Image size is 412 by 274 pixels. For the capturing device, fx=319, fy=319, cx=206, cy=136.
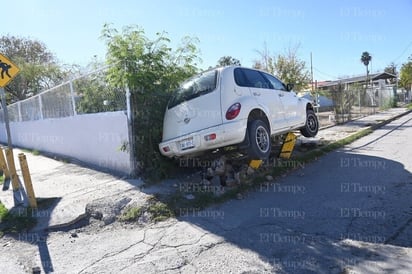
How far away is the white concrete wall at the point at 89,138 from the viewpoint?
23.5 ft

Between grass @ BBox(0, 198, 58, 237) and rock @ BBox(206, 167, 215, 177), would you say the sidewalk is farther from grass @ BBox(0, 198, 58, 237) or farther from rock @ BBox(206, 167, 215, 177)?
A: rock @ BBox(206, 167, 215, 177)

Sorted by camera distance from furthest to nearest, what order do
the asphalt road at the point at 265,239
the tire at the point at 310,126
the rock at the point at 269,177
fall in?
the tire at the point at 310,126 → the rock at the point at 269,177 → the asphalt road at the point at 265,239

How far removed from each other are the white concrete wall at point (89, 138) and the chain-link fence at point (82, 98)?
0.67ft

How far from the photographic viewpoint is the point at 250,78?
6.18m

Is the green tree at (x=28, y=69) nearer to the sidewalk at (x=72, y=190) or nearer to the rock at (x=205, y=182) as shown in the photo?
the sidewalk at (x=72, y=190)

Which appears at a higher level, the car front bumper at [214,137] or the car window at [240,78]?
the car window at [240,78]

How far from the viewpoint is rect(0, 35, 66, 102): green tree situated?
29.3 m

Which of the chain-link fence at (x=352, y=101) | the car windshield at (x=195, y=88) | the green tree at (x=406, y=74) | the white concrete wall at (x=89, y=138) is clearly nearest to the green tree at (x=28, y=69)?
the white concrete wall at (x=89, y=138)

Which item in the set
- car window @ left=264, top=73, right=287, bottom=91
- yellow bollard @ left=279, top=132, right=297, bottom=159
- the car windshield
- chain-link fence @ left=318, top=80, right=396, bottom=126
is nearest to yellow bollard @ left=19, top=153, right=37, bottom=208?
the car windshield

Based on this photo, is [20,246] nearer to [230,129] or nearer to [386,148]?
[230,129]

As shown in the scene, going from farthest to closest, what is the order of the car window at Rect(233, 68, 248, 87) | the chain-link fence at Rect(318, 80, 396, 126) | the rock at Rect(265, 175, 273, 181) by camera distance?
the chain-link fence at Rect(318, 80, 396, 126)
the rock at Rect(265, 175, 273, 181)
the car window at Rect(233, 68, 248, 87)

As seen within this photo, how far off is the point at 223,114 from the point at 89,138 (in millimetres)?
4899

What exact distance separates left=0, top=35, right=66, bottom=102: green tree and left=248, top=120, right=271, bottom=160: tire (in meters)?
26.7

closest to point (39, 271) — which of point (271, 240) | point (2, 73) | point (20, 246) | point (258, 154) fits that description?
point (20, 246)
